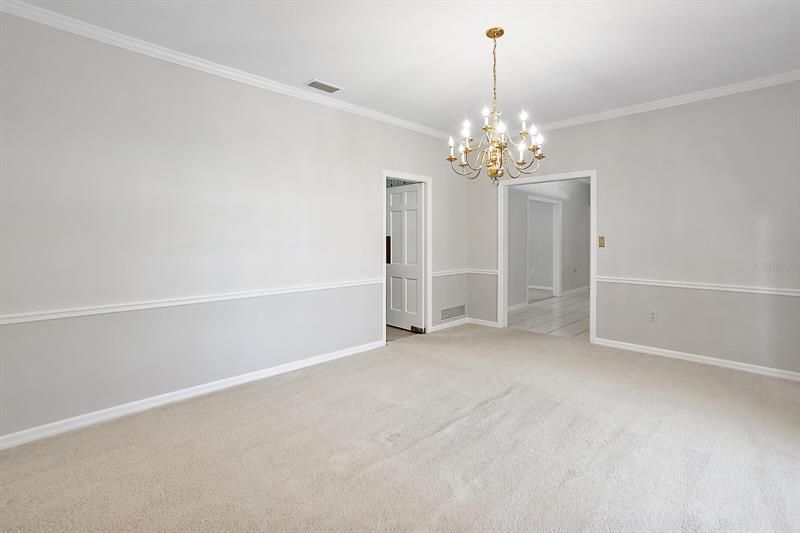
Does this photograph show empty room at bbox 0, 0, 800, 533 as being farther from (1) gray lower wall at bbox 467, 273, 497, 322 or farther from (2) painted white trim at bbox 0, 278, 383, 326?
(1) gray lower wall at bbox 467, 273, 497, 322

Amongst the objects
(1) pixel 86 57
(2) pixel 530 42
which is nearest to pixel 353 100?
(2) pixel 530 42

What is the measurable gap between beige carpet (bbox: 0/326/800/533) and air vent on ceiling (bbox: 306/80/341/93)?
107 inches

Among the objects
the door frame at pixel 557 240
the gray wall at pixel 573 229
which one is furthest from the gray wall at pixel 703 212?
the door frame at pixel 557 240

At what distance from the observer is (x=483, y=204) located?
233 inches

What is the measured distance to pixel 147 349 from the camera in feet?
10.2

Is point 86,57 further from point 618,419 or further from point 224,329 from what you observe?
point 618,419

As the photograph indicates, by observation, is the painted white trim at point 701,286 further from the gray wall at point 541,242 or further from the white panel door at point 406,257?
the gray wall at point 541,242

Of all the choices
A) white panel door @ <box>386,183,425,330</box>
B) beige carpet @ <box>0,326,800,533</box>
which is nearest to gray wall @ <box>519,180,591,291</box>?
white panel door @ <box>386,183,425,330</box>

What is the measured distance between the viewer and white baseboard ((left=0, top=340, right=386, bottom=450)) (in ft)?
8.55

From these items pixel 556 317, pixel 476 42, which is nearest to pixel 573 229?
pixel 556 317

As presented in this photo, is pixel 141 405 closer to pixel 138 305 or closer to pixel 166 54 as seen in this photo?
pixel 138 305

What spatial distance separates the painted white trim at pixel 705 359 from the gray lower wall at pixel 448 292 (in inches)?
74.8

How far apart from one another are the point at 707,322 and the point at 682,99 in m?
2.26

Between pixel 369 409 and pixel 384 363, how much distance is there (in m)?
1.14
